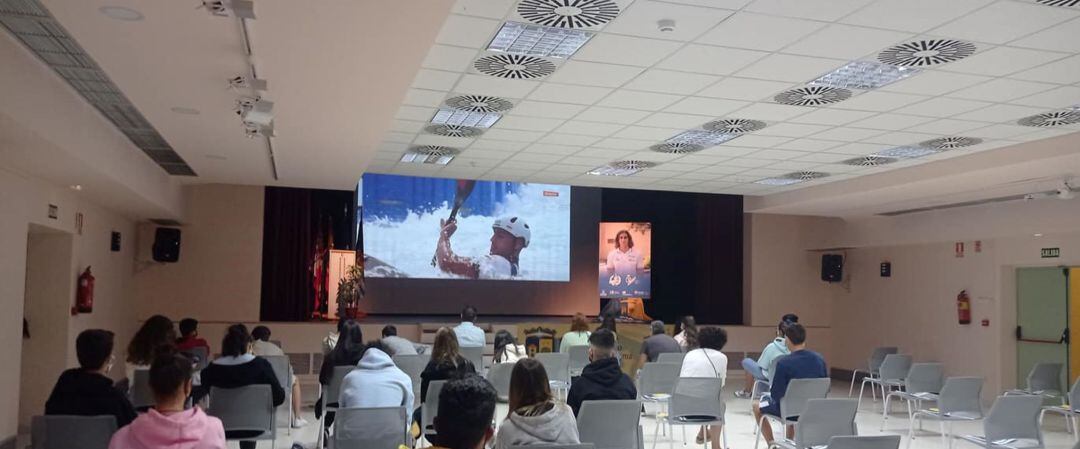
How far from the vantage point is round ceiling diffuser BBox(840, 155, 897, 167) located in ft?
30.8

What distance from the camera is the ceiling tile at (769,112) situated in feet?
23.3

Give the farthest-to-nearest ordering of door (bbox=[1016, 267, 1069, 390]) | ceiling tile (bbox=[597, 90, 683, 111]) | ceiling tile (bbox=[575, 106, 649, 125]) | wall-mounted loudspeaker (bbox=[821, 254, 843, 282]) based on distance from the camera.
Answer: wall-mounted loudspeaker (bbox=[821, 254, 843, 282])
door (bbox=[1016, 267, 1069, 390])
ceiling tile (bbox=[575, 106, 649, 125])
ceiling tile (bbox=[597, 90, 683, 111])

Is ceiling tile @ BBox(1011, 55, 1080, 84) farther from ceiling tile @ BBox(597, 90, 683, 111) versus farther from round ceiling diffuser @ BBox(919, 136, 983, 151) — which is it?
ceiling tile @ BBox(597, 90, 683, 111)

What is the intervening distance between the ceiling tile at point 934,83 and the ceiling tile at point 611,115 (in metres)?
2.07

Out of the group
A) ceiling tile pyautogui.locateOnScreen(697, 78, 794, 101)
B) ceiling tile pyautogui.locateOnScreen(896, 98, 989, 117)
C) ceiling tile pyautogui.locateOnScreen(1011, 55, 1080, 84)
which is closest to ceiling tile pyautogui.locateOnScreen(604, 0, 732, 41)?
ceiling tile pyautogui.locateOnScreen(697, 78, 794, 101)

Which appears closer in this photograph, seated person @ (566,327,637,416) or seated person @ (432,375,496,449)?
seated person @ (432,375,496,449)

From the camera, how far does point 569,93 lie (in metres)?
6.79

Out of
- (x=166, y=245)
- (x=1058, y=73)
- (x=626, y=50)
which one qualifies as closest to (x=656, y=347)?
(x=626, y=50)

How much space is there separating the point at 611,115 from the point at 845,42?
2.62 meters

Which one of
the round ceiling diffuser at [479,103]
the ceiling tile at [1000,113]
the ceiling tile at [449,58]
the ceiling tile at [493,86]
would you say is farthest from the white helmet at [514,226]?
the ceiling tile at [449,58]

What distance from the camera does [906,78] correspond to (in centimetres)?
609

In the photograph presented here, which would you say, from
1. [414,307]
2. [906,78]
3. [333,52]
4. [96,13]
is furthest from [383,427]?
[414,307]

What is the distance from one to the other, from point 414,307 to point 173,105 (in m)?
10.3

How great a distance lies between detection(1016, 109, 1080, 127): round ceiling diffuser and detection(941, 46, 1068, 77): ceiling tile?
1482 millimetres
